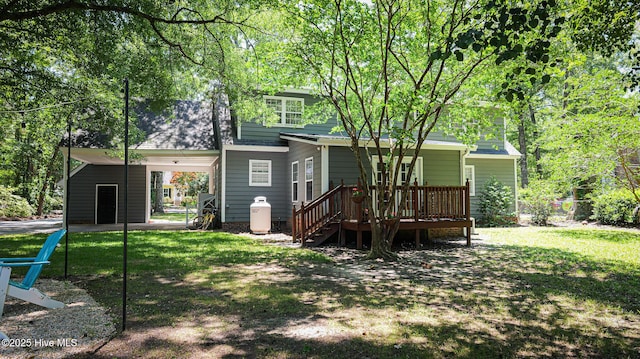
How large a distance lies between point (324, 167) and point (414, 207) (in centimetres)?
318

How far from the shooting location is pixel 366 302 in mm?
5199

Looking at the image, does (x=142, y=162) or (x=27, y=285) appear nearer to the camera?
(x=27, y=285)

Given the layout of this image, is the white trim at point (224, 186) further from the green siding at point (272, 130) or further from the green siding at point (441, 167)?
the green siding at point (441, 167)

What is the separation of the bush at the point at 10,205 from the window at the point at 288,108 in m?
17.3

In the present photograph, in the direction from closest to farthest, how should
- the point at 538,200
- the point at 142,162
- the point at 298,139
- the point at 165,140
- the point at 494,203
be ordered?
the point at 298,139
the point at 165,140
the point at 538,200
the point at 494,203
the point at 142,162

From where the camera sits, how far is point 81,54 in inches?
384

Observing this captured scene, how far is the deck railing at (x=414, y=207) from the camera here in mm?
11000

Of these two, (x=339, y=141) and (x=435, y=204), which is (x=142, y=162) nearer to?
(x=339, y=141)

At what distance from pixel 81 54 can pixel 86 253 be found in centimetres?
482

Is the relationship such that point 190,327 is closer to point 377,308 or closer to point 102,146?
point 377,308

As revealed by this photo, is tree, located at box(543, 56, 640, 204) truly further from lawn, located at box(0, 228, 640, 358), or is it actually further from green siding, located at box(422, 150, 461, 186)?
lawn, located at box(0, 228, 640, 358)

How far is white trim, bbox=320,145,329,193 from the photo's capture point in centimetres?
1254

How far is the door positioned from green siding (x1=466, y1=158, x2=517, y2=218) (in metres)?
16.9

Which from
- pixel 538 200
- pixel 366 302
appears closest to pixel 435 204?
pixel 366 302
